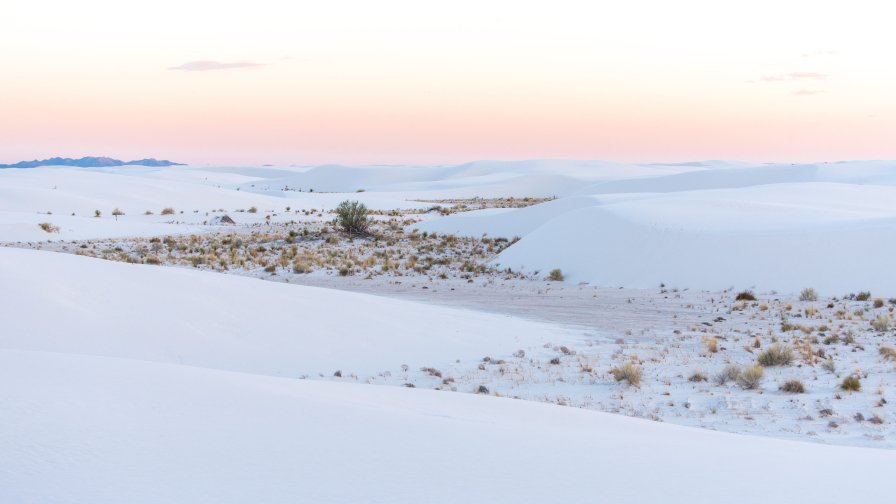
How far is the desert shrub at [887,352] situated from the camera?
1105cm

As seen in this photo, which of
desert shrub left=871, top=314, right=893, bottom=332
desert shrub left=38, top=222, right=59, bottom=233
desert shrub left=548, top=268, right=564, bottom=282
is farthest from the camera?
desert shrub left=38, top=222, right=59, bottom=233

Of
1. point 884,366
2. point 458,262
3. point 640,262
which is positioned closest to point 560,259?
point 640,262

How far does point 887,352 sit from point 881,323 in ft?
8.17

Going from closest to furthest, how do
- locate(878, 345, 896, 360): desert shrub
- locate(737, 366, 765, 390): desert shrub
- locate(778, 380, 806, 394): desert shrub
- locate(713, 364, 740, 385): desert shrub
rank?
locate(778, 380, 806, 394): desert shrub → locate(737, 366, 765, 390): desert shrub → locate(713, 364, 740, 385): desert shrub → locate(878, 345, 896, 360): desert shrub

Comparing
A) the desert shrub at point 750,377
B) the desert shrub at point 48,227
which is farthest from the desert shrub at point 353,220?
the desert shrub at point 750,377

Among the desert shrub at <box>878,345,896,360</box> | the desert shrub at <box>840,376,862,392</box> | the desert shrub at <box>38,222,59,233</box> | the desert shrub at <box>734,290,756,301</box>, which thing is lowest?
the desert shrub at <box>734,290,756,301</box>

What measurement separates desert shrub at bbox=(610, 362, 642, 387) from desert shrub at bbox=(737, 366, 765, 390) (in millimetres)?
1126

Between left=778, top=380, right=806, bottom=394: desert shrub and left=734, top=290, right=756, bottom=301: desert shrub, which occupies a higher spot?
left=778, top=380, right=806, bottom=394: desert shrub

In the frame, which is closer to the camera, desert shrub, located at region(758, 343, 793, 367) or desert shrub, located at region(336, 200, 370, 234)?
desert shrub, located at region(758, 343, 793, 367)

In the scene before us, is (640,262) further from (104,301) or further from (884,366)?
(104,301)

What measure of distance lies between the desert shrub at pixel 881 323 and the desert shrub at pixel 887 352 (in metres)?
2.03

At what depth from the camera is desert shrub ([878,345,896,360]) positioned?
435 inches

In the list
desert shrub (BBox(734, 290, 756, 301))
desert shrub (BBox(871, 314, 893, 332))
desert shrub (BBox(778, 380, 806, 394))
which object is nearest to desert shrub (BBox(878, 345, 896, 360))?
desert shrub (BBox(871, 314, 893, 332))

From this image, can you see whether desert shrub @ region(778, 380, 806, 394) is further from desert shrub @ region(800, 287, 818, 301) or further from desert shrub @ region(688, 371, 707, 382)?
desert shrub @ region(800, 287, 818, 301)
